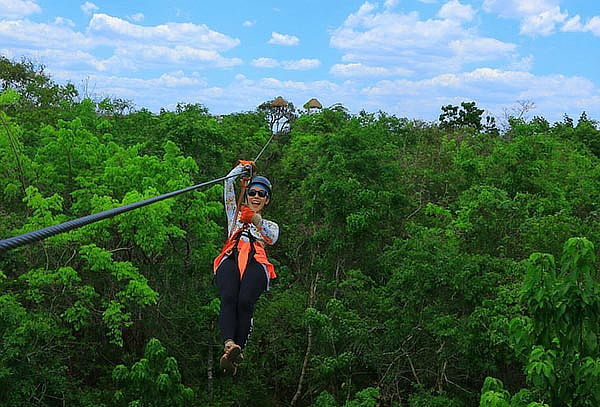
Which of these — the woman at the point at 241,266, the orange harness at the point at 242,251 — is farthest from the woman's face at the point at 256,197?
the orange harness at the point at 242,251

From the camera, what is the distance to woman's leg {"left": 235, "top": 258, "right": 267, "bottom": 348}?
3.51m

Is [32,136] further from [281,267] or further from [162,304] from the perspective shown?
[281,267]

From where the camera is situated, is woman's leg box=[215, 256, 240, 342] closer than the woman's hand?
Yes

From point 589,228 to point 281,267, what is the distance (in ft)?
22.9

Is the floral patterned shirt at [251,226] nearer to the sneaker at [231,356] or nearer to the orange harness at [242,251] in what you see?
the orange harness at [242,251]

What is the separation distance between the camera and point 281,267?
47.1ft

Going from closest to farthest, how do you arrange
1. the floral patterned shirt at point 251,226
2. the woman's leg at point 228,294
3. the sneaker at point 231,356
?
1. the sneaker at point 231,356
2. the woman's leg at point 228,294
3. the floral patterned shirt at point 251,226

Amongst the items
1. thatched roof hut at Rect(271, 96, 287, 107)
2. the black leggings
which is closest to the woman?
the black leggings

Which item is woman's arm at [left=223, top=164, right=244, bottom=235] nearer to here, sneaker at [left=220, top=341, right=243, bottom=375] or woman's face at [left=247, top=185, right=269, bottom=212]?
woman's face at [left=247, top=185, right=269, bottom=212]

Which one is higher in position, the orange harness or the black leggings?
the orange harness

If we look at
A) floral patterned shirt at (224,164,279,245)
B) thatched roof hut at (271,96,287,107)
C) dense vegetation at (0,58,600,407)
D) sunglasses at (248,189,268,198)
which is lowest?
dense vegetation at (0,58,600,407)

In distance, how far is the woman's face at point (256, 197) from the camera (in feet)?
12.5

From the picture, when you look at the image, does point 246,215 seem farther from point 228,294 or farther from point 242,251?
point 228,294

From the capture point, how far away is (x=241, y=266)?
3.62m
